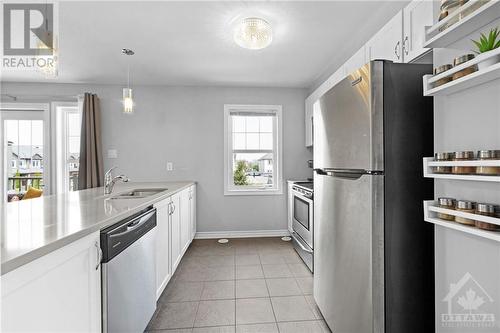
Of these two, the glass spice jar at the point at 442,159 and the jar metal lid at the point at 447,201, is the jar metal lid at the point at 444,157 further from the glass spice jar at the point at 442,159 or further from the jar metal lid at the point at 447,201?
the jar metal lid at the point at 447,201

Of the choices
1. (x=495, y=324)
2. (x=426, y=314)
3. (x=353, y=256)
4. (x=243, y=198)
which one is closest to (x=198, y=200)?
(x=243, y=198)

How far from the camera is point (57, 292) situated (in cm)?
84

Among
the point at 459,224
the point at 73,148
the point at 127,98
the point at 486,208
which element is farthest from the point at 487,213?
the point at 73,148

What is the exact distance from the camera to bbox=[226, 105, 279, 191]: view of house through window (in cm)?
408

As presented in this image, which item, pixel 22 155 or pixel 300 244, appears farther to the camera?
pixel 22 155

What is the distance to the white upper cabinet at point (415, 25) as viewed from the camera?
1480mm

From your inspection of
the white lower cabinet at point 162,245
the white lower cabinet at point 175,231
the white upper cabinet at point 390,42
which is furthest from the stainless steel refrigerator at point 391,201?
the white lower cabinet at point 175,231

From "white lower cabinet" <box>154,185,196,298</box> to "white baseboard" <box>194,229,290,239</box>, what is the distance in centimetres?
79

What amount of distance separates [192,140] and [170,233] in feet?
6.54

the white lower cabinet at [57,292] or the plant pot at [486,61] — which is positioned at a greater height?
the plant pot at [486,61]

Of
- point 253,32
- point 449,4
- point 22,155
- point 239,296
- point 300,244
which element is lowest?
point 239,296

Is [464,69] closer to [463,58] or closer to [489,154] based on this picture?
[463,58]

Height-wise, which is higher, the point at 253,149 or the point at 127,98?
the point at 127,98

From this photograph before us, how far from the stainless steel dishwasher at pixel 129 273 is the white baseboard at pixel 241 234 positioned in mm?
2208
